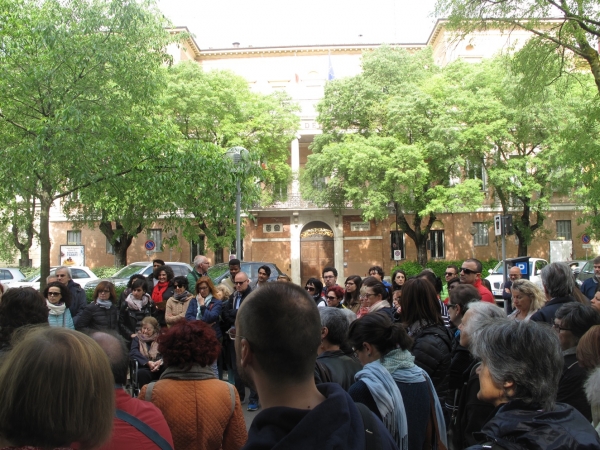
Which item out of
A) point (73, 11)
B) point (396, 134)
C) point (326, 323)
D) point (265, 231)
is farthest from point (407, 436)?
point (265, 231)

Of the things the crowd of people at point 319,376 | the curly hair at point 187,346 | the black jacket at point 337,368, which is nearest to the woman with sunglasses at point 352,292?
the crowd of people at point 319,376

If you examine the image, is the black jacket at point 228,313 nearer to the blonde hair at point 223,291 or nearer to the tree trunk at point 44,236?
the blonde hair at point 223,291

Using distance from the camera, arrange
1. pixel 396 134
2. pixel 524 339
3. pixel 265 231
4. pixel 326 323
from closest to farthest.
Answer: pixel 524 339
pixel 326 323
pixel 396 134
pixel 265 231

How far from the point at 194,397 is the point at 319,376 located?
2.59 ft

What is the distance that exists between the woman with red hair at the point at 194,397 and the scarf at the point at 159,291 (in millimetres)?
5879

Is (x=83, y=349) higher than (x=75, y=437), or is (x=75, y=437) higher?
(x=83, y=349)

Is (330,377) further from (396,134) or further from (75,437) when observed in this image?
Answer: (396,134)

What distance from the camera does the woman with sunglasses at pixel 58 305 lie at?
691 centimetres

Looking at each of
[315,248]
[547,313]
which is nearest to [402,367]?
[547,313]

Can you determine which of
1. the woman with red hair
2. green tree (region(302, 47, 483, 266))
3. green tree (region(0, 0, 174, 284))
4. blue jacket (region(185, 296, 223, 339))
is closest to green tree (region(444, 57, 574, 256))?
green tree (region(302, 47, 483, 266))

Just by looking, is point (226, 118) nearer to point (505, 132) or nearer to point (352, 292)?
point (505, 132)

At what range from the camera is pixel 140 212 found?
2231 centimetres

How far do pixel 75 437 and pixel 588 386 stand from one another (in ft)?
8.26

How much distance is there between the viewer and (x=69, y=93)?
1340 centimetres
